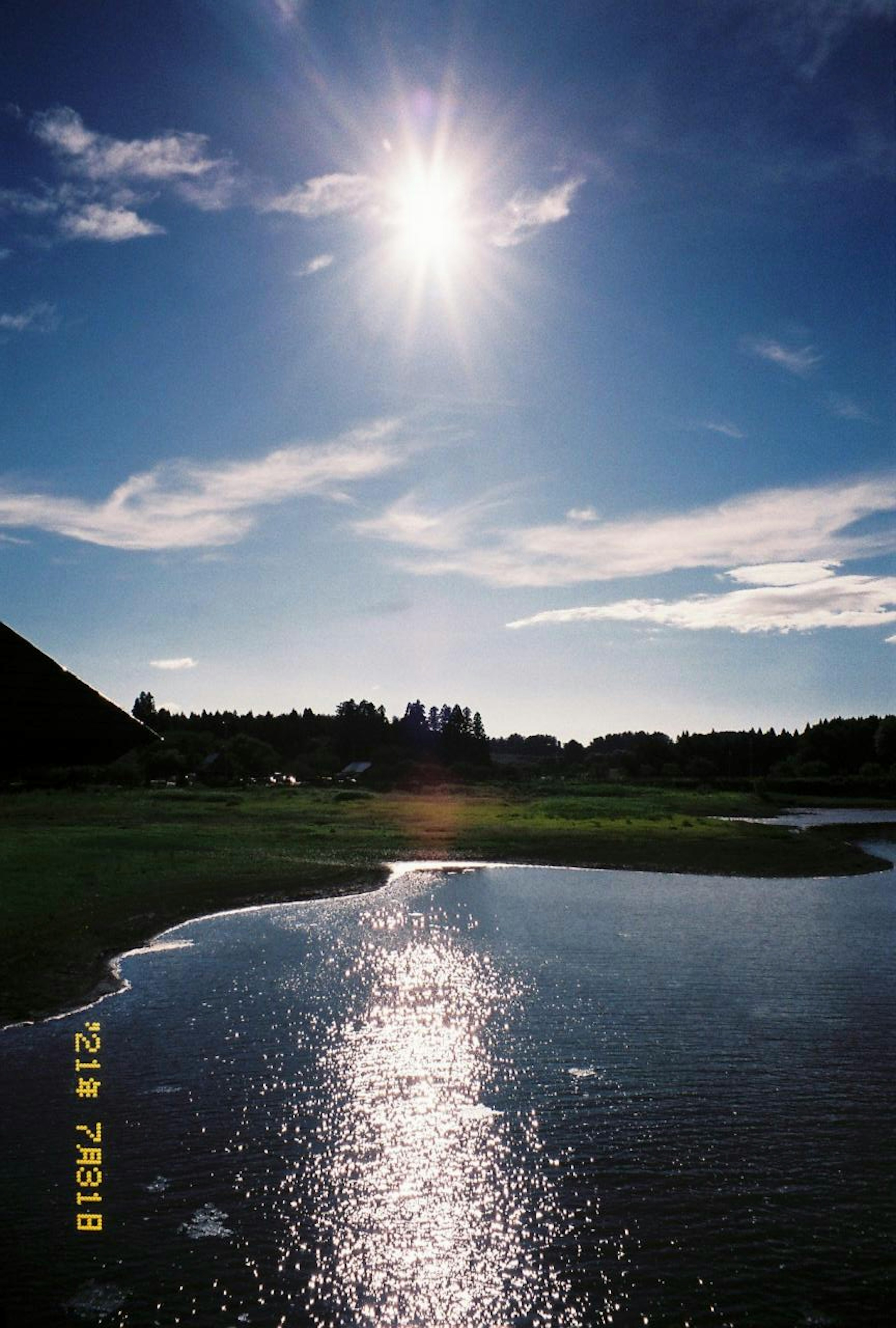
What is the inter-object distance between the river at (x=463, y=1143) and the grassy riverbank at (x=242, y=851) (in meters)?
4.93

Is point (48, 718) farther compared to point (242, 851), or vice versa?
point (242, 851)

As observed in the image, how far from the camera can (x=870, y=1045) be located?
2588 centimetres

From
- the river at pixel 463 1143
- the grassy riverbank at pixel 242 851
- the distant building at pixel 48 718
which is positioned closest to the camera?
the distant building at pixel 48 718

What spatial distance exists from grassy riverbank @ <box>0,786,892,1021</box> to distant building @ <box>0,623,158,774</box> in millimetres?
18870
